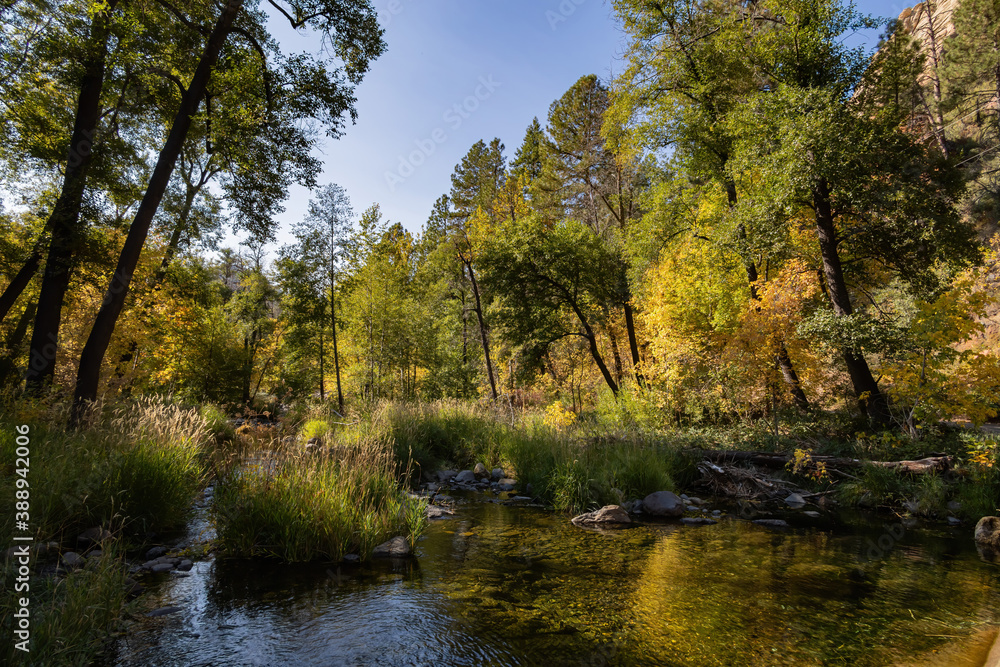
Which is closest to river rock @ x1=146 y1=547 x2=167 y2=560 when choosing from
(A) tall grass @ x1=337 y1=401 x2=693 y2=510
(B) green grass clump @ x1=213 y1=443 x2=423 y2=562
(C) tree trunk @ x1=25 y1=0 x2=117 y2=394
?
(B) green grass clump @ x1=213 y1=443 x2=423 y2=562

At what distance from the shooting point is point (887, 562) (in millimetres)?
5289

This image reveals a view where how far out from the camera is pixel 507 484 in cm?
993

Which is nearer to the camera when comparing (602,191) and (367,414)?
(367,414)

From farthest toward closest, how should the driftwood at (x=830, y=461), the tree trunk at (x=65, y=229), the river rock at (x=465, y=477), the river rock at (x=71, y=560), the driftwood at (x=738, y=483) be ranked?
1. the river rock at (x=465, y=477)
2. the driftwood at (x=738, y=483)
3. the tree trunk at (x=65, y=229)
4. the driftwood at (x=830, y=461)
5. the river rock at (x=71, y=560)

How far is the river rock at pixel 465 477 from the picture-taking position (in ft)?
34.1

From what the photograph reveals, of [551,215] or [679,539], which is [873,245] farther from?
[551,215]

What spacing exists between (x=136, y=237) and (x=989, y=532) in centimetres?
1468

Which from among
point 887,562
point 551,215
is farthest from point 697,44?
point 887,562

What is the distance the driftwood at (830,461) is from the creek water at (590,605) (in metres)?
2.21

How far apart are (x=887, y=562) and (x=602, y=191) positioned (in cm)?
2133

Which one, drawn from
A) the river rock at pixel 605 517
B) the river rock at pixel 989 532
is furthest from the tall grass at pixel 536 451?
the river rock at pixel 989 532

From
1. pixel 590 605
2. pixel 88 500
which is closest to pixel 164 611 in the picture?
pixel 88 500

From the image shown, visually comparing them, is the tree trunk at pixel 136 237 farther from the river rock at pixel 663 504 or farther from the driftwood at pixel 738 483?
the driftwood at pixel 738 483

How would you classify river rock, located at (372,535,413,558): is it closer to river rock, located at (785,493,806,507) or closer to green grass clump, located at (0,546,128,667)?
green grass clump, located at (0,546,128,667)
